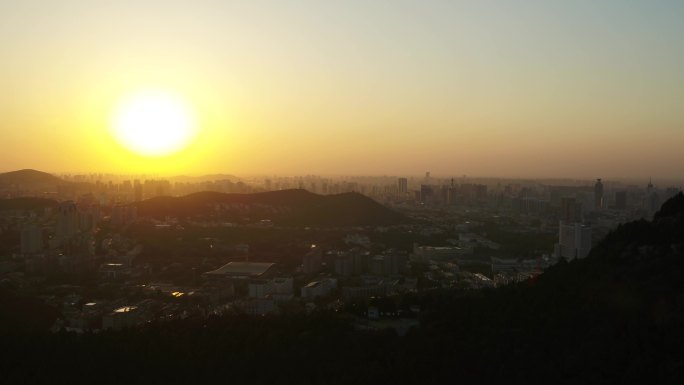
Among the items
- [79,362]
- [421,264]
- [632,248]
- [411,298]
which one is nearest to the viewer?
[79,362]

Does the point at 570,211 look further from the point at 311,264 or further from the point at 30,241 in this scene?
the point at 30,241

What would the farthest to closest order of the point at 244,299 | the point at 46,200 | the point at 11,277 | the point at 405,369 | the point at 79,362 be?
the point at 46,200
the point at 11,277
the point at 244,299
the point at 79,362
the point at 405,369

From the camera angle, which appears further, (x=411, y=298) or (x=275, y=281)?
(x=275, y=281)

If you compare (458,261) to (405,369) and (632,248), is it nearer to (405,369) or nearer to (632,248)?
(632,248)

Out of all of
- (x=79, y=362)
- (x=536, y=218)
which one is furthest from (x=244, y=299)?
(x=536, y=218)

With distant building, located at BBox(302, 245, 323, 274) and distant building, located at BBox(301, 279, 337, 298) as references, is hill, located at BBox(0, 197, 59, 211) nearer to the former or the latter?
distant building, located at BBox(302, 245, 323, 274)

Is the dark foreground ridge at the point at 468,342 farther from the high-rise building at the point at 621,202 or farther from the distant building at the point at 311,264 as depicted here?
the high-rise building at the point at 621,202
